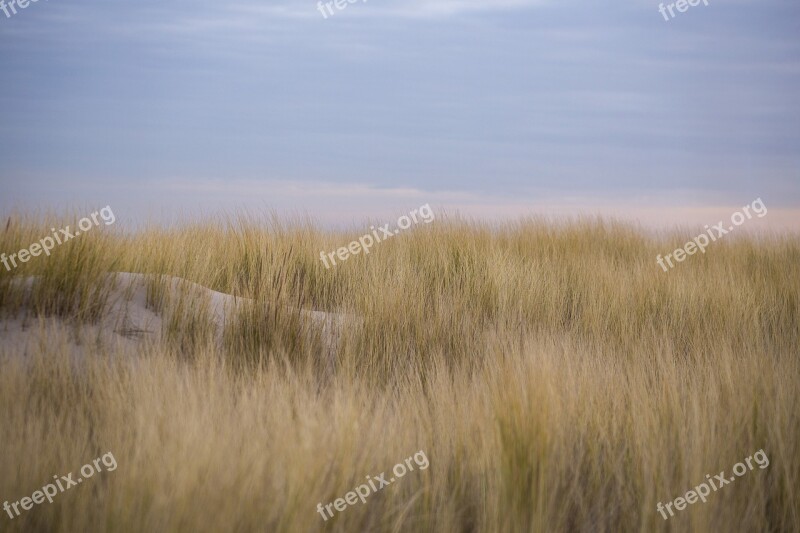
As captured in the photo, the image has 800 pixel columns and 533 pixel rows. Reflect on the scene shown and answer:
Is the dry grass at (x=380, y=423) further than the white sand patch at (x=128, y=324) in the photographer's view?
No

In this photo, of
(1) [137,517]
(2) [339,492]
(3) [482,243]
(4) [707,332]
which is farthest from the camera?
(3) [482,243]

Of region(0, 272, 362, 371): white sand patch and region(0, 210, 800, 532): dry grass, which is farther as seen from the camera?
region(0, 272, 362, 371): white sand patch

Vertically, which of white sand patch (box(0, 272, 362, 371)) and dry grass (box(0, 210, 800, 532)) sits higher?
white sand patch (box(0, 272, 362, 371))

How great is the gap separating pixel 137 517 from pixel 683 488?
83.6 inches

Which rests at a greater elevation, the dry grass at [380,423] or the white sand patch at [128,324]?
the white sand patch at [128,324]

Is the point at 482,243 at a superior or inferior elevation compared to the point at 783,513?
superior

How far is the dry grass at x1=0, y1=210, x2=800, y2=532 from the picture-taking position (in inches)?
100

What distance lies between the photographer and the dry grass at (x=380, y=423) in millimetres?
2551

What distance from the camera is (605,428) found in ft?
10.6

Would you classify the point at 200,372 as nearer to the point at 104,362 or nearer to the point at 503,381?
the point at 104,362

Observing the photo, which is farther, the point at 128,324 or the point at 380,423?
the point at 128,324

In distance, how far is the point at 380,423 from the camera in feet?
9.97

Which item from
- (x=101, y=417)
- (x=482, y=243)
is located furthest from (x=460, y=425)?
(x=482, y=243)

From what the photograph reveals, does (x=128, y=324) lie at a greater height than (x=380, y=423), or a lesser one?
greater
